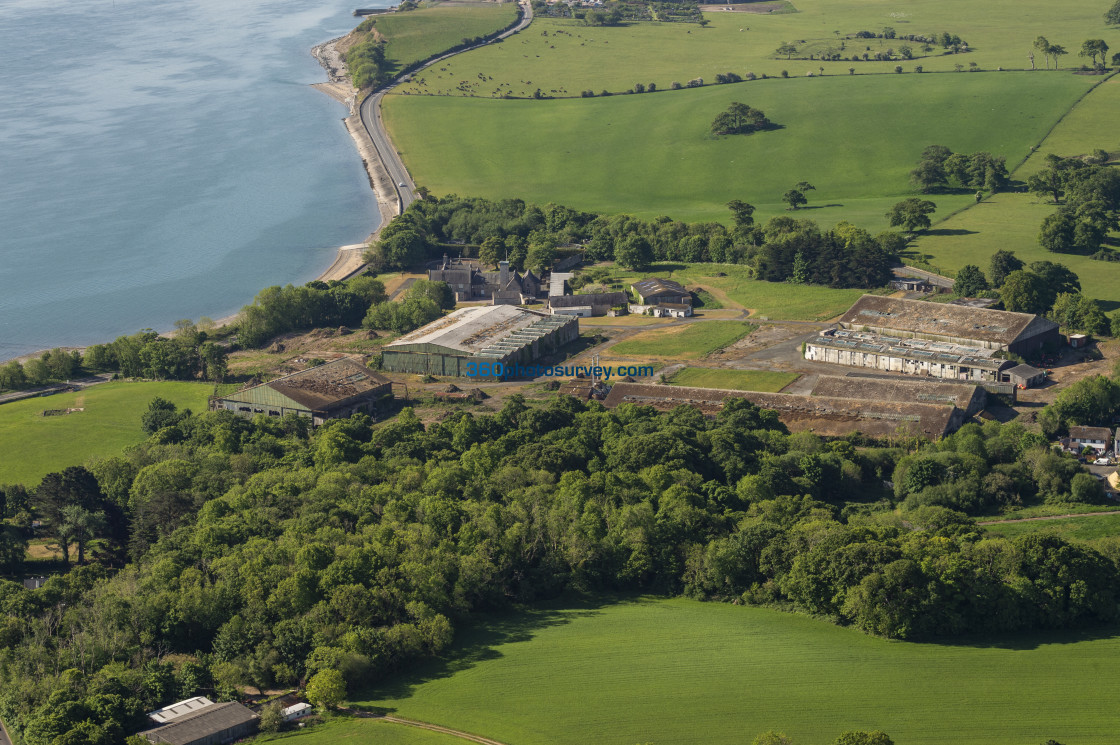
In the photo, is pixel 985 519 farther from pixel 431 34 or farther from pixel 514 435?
pixel 431 34

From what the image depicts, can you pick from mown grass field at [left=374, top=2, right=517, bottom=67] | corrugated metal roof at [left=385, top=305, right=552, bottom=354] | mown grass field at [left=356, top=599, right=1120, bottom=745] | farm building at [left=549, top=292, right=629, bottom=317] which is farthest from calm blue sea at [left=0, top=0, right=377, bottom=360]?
mown grass field at [left=356, top=599, right=1120, bottom=745]

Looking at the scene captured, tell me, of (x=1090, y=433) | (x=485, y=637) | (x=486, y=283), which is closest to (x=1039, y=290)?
(x=1090, y=433)

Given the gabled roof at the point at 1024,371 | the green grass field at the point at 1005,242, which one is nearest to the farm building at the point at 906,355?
the gabled roof at the point at 1024,371

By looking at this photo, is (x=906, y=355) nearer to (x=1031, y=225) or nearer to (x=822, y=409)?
(x=822, y=409)

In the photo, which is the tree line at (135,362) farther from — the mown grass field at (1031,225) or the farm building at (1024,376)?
the mown grass field at (1031,225)

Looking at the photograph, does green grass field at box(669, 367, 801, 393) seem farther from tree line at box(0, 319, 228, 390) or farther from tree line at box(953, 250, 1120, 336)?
tree line at box(0, 319, 228, 390)
